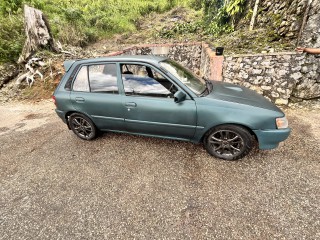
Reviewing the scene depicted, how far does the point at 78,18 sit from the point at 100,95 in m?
9.79

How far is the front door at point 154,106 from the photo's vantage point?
287 centimetres

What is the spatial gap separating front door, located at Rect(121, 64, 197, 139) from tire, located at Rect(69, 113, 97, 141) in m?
0.89

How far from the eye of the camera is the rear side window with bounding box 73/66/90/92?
11.0ft

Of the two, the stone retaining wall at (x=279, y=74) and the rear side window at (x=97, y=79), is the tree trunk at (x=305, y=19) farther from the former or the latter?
the rear side window at (x=97, y=79)

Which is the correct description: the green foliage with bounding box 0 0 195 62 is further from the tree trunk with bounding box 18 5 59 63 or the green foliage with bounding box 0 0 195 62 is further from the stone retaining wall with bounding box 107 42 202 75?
the stone retaining wall with bounding box 107 42 202 75

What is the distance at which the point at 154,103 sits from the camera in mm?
2932

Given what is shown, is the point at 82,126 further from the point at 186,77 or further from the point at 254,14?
the point at 254,14

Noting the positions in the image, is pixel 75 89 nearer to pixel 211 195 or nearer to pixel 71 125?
pixel 71 125

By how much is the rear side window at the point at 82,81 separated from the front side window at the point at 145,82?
0.76 metres

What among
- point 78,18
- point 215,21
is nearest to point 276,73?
point 215,21

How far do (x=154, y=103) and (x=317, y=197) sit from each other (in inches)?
Answer: 99.2

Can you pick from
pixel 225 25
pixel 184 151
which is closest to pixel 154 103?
pixel 184 151

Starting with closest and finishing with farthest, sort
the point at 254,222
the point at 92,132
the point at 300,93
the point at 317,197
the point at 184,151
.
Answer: the point at 254,222 < the point at 317,197 < the point at 184,151 < the point at 92,132 < the point at 300,93

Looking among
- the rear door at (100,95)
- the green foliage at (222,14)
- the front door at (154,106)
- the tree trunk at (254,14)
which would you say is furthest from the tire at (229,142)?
the green foliage at (222,14)
